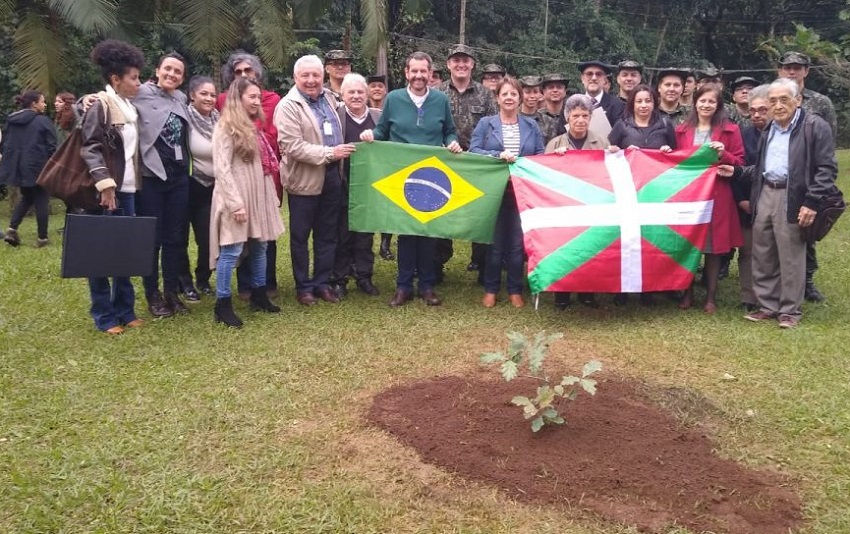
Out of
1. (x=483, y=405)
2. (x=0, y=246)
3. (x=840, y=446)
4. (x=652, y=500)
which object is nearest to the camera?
(x=652, y=500)

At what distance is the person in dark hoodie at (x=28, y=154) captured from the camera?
9.33 metres

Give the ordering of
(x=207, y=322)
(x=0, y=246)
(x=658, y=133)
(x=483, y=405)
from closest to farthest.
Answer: (x=483, y=405) < (x=207, y=322) < (x=658, y=133) < (x=0, y=246)

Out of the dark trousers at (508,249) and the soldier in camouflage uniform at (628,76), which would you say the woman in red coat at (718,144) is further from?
the dark trousers at (508,249)

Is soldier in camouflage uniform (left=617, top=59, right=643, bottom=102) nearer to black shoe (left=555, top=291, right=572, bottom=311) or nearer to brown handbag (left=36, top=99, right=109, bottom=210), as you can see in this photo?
black shoe (left=555, top=291, right=572, bottom=311)

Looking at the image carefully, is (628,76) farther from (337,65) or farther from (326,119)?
(326,119)

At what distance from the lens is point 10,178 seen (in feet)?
31.6

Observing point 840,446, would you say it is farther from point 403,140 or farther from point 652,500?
point 403,140

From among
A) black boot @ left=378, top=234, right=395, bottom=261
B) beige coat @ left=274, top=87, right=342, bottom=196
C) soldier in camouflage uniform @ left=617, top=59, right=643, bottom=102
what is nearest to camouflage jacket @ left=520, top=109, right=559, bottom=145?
soldier in camouflage uniform @ left=617, top=59, right=643, bottom=102

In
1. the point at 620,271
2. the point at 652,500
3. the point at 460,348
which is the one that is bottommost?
the point at 652,500

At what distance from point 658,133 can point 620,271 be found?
1.31 m

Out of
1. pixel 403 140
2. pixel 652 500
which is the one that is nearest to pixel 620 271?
pixel 403 140

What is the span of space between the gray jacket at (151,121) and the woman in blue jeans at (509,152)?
254 cm

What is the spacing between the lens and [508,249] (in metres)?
6.38

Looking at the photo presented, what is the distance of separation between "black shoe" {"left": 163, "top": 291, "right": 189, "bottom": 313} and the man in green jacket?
1.76 meters
